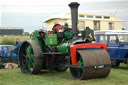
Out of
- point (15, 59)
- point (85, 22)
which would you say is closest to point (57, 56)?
point (15, 59)

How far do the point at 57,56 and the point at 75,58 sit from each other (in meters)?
1.60

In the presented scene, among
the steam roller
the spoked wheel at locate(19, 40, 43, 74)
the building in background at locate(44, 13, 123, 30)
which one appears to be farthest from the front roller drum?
the building in background at locate(44, 13, 123, 30)

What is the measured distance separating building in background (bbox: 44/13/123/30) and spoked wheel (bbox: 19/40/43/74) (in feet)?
60.4

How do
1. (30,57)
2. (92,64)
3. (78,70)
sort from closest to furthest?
1. (92,64)
2. (78,70)
3. (30,57)

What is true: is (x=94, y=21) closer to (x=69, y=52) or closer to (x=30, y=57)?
(x=30, y=57)

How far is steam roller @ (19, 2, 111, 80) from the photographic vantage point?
7.30 metres

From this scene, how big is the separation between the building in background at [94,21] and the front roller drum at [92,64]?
67.1 feet

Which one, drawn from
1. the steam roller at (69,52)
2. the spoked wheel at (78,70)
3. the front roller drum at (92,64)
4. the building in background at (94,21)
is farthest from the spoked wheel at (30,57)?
the building in background at (94,21)

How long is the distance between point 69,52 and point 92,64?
1009 mm

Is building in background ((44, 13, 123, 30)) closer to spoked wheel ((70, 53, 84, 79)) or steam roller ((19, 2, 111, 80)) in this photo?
steam roller ((19, 2, 111, 80))

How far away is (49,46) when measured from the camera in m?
9.05

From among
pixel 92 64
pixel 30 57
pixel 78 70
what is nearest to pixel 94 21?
pixel 30 57

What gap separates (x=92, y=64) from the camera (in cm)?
716

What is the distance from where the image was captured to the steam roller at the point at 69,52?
730cm
